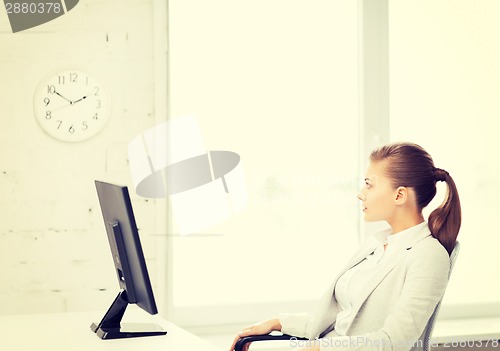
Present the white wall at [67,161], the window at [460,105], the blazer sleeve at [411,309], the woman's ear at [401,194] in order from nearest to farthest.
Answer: the blazer sleeve at [411,309] → the woman's ear at [401,194] → the white wall at [67,161] → the window at [460,105]

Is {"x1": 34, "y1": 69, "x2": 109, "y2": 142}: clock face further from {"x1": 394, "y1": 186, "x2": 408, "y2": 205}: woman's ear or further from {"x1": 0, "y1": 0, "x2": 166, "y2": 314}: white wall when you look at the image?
{"x1": 394, "y1": 186, "x2": 408, "y2": 205}: woman's ear

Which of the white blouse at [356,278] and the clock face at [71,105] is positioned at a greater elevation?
the clock face at [71,105]

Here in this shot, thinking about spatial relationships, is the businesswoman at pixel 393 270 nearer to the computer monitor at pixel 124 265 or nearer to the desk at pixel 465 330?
the computer monitor at pixel 124 265

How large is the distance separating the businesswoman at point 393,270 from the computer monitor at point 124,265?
382 mm

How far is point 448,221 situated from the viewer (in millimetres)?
2297

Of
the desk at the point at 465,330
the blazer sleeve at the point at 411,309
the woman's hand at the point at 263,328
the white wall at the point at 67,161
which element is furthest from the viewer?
the desk at the point at 465,330

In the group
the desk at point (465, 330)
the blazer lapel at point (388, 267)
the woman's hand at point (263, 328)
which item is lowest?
the desk at point (465, 330)

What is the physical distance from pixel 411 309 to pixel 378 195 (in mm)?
407

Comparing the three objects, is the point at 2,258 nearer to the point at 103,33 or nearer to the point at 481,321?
Result: the point at 103,33

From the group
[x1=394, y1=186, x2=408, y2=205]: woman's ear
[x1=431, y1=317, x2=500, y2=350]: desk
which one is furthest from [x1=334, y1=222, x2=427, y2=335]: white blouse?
[x1=431, y1=317, x2=500, y2=350]: desk

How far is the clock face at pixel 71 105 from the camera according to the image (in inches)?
128

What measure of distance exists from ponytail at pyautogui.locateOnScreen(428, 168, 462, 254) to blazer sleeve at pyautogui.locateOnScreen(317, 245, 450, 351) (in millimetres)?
60

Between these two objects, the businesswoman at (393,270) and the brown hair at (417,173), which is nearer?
the businesswoman at (393,270)

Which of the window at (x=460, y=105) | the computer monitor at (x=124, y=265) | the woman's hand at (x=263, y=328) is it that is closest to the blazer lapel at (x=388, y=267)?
the woman's hand at (x=263, y=328)
